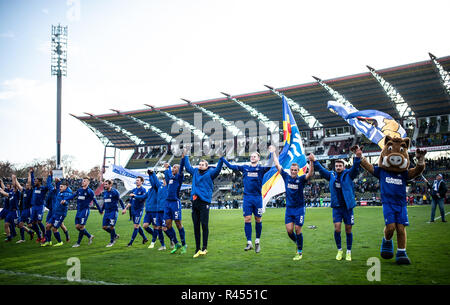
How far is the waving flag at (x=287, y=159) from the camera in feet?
44.8

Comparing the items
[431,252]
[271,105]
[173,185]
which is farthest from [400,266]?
[271,105]

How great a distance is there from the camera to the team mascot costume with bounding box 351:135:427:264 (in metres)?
7.44

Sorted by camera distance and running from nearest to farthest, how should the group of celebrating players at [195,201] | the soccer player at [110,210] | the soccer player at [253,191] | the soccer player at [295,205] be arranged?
the group of celebrating players at [195,201] < the soccer player at [295,205] < the soccer player at [253,191] < the soccer player at [110,210]

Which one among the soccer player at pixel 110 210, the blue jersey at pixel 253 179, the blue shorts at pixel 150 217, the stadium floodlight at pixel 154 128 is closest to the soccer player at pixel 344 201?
the blue jersey at pixel 253 179

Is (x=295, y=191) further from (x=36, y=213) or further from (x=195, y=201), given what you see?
(x=36, y=213)

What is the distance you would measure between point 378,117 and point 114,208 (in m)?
8.64

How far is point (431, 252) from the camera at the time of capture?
9.01 metres

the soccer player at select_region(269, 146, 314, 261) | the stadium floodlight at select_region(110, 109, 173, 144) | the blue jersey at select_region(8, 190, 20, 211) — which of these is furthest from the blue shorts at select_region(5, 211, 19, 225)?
the stadium floodlight at select_region(110, 109, 173, 144)

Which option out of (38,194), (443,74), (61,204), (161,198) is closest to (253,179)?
(161,198)

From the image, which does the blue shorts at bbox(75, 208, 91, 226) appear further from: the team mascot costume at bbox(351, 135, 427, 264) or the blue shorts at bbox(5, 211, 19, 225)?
the team mascot costume at bbox(351, 135, 427, 264)

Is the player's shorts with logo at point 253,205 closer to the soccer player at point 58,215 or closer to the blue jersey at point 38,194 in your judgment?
the soccer player at point 58,215

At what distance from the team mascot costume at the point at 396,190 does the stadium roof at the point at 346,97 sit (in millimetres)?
31607

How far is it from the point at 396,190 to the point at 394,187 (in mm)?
70
